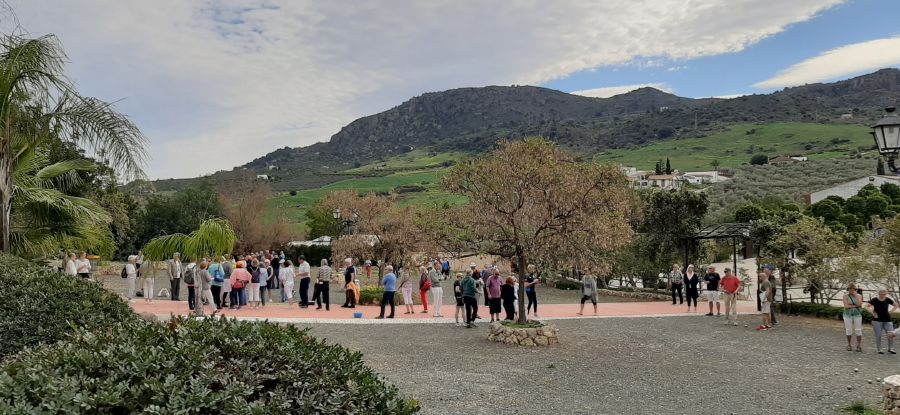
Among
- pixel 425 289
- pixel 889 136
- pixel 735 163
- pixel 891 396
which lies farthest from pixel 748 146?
→ pixel 891 396

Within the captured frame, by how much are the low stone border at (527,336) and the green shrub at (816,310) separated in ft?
29.4

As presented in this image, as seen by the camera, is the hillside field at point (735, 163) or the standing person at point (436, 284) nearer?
the standing person at point (436, 284)

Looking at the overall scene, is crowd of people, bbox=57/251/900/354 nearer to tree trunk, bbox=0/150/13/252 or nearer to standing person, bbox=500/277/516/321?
standing person, bbox=500/277/516/321

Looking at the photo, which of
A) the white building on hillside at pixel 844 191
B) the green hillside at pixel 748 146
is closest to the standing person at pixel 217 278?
the white building on hillside at pixel 844 191

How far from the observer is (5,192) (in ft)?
24.2

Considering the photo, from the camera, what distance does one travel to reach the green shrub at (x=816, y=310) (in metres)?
16.0

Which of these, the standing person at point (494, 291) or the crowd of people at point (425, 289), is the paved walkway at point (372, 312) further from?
the standing person at point (494, 291)

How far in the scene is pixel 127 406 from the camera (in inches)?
96.3

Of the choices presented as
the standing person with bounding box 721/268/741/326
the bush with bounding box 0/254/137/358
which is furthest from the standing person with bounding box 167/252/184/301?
the standing person with bounding box 721/268/741/326

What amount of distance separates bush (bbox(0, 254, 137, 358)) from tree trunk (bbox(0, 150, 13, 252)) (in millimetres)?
2161

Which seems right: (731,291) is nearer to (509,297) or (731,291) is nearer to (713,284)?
(713,284)

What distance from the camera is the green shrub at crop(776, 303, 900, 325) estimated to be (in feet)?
52.5

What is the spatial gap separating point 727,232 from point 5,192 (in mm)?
21328

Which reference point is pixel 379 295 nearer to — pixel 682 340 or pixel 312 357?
pixel 682 340
